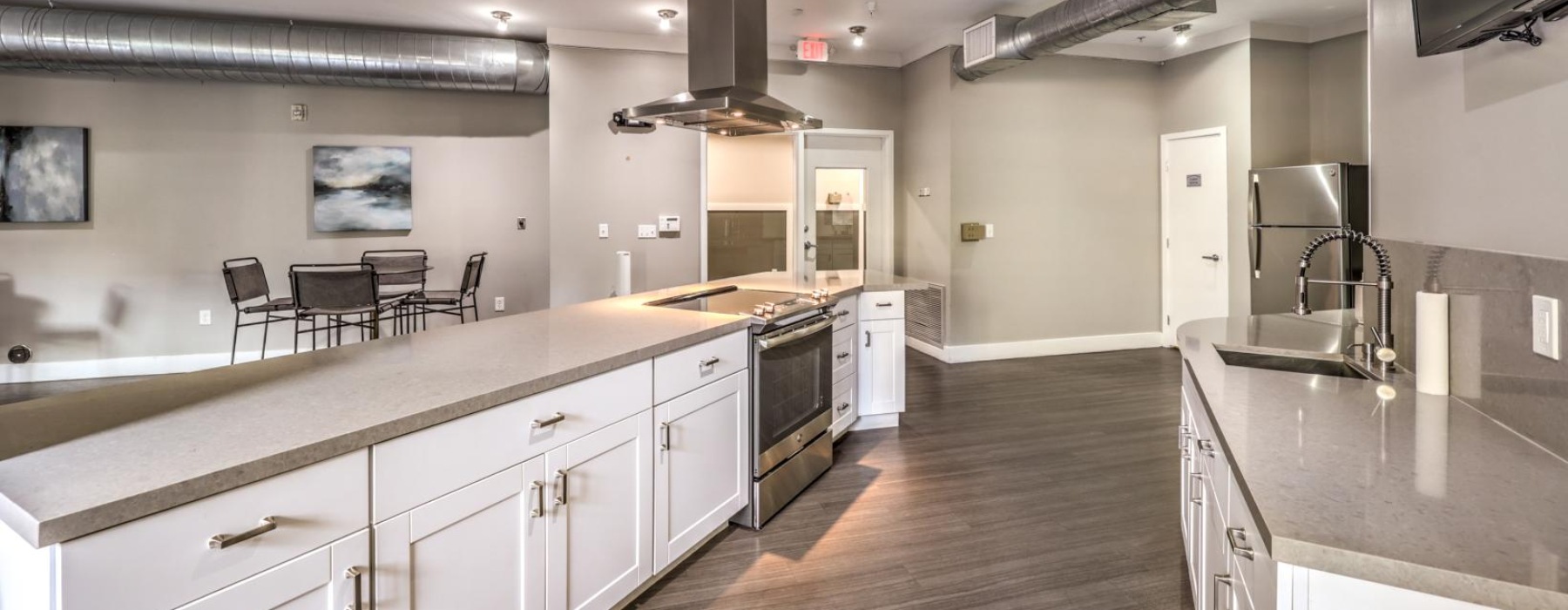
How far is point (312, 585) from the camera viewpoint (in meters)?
1.25

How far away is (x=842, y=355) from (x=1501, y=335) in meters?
2.59

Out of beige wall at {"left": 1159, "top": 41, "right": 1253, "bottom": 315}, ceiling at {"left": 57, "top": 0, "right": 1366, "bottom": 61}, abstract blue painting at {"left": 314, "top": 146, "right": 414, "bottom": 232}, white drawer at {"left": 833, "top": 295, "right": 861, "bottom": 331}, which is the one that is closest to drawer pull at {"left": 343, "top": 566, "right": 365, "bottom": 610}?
white drawer at {"left": 833, "top": 295, "right": 861, "bottom": 331}

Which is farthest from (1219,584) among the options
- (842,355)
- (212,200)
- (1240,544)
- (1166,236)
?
(212,200)

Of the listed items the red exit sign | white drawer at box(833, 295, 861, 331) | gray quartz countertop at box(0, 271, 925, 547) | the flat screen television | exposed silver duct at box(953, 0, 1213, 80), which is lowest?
gray quartz countertop at box(0, 271, 925, 547)

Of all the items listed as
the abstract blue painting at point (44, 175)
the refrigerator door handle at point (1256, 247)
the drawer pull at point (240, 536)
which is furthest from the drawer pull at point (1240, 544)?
the abstract blue painting at point (44, 175)

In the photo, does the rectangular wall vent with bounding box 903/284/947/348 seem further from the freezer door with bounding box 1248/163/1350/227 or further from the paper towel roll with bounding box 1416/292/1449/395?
the paper towel roll with bounding box 1416/292/1449/395

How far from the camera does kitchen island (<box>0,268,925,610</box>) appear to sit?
1025 mm

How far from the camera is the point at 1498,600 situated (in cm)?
85

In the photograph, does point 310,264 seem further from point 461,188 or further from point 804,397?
point 804,397

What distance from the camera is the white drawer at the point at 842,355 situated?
3.66m

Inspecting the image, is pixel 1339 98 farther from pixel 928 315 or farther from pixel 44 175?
pixel 44 175

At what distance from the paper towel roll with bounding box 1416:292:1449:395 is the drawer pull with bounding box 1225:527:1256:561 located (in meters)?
0.78

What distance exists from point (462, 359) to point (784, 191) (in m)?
6.47

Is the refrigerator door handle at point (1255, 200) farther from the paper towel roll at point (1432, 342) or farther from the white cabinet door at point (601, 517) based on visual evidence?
the white cabinet door at point (601, 517)
